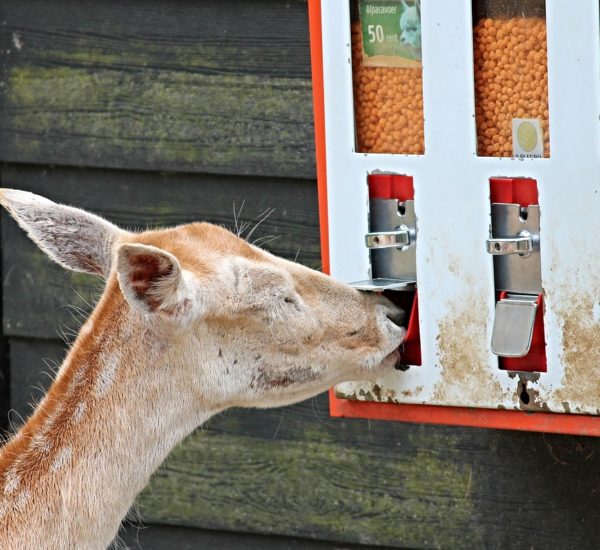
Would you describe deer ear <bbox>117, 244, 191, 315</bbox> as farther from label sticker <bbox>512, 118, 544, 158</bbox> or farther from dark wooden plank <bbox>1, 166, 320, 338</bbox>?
dark wooden plank <bbox>1, 166, 320, 338</bbox>

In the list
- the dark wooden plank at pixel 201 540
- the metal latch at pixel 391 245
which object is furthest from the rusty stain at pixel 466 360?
the dark wooden plank at pixel 201 540

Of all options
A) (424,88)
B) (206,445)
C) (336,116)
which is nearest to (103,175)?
(206,445)

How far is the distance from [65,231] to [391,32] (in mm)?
838

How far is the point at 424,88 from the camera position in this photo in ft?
8.70

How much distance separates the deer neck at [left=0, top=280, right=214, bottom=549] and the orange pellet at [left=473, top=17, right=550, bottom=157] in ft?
2.69

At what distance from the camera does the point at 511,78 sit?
102 inches

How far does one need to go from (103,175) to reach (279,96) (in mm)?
624

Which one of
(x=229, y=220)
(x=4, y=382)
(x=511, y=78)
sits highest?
(x=511, y=78)

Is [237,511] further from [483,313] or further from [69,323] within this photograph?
[483,313]

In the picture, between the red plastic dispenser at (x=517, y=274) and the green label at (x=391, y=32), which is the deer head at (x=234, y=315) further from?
the green label at (x=391, y=32)

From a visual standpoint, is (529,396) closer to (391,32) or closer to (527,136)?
(527,136)

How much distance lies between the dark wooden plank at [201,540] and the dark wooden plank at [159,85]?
3.55 ft

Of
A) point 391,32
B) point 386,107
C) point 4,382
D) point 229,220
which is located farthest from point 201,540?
point 391,32

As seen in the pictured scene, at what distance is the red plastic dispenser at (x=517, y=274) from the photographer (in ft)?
8.43
